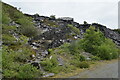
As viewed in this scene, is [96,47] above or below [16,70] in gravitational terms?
above

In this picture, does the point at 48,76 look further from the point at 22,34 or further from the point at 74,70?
the point at 22,34

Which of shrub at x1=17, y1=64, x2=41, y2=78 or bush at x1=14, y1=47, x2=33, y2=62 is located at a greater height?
bush at x1=14, y1=47, x2=33, y2=62

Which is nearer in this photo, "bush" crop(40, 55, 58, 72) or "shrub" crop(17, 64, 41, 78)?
"shrub" crop(17, 64, 41, 78)

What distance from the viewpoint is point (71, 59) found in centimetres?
2388

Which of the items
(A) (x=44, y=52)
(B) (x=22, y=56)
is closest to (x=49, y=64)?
(B) (x=22, y=56)

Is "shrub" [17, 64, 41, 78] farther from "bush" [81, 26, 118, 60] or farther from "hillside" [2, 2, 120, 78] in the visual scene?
"bush" [81, 26, 118, 60]

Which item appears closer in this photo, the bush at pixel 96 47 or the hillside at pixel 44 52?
the hillside at pixel 44 52

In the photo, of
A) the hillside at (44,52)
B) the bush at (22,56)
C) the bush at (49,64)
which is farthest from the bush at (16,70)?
the bush at (49,64)

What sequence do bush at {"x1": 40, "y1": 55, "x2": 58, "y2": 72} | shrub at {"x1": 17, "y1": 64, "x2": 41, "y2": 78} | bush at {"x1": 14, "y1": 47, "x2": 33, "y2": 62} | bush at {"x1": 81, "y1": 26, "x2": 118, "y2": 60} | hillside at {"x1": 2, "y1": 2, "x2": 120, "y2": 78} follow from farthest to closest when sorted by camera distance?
bush at {"x1": 81, "y1": 26, "x2": 118, "y2": 60} < bush at {"x1": 14, "y1": 47, "x2": 33, "y2": 62} < bush at {"x1": 40, "y1": 55, "x2": 58, "y2": 72} < hillside at {"x1": 2, "y1": 2, "x2": 120, "y2": 78} < shrub at {"x1": 17, "y1": 64, "x2": 41, "y2": 78}

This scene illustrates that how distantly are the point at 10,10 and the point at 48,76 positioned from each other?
29658 millimetres

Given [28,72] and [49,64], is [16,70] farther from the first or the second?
[49,64]

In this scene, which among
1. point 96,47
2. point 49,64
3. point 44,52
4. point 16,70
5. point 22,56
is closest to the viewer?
point 16,70

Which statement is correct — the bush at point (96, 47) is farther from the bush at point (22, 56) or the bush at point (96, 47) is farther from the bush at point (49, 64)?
the bush at point (22, 56)

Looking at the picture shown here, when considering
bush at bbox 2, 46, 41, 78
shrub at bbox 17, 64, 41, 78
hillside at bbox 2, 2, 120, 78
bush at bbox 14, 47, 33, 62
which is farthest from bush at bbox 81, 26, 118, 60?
shrub at bbox 17, 64, 41, 78
